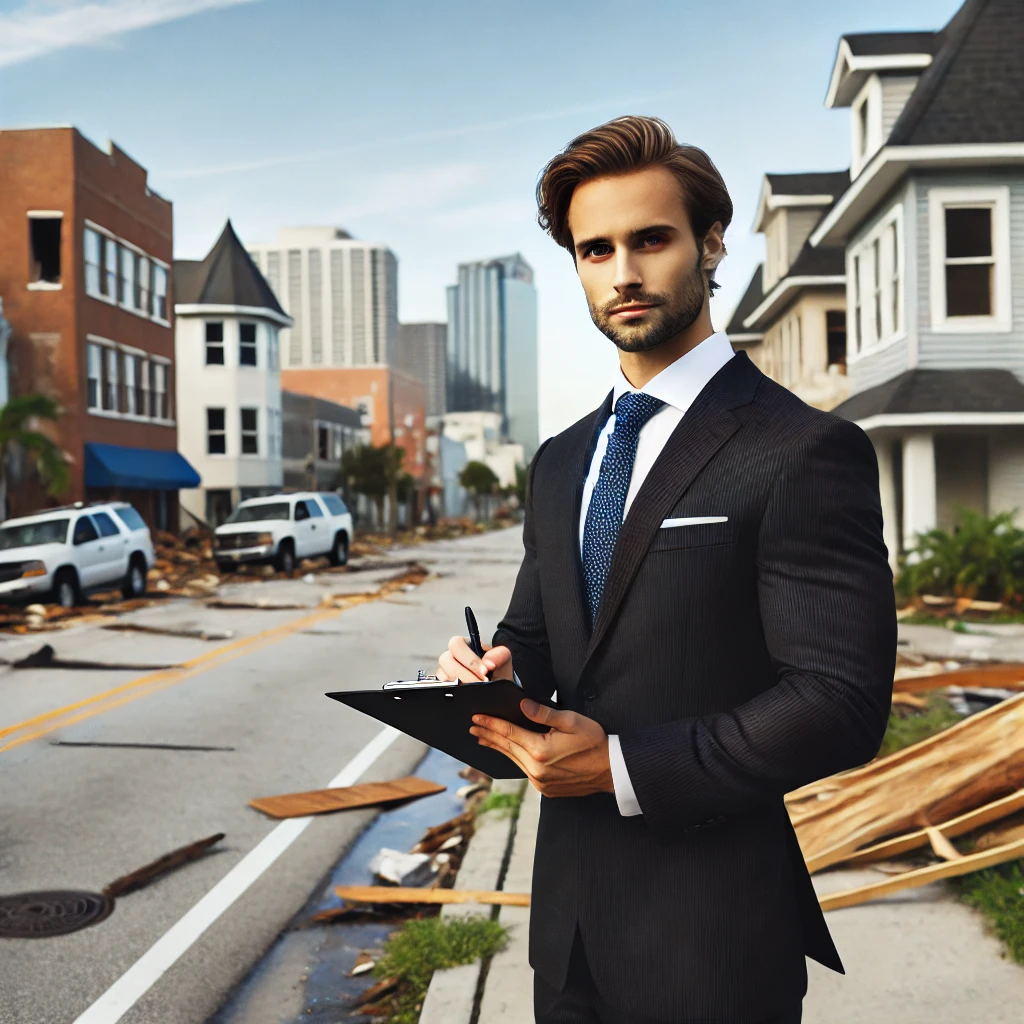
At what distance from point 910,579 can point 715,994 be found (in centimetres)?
1658

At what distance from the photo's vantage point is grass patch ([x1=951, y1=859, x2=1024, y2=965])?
15.8 ft

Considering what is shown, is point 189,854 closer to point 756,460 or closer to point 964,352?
point 756,460

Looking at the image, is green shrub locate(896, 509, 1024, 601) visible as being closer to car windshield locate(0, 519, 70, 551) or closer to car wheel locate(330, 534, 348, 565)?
car windshield locate(0, 519, 70, 551)

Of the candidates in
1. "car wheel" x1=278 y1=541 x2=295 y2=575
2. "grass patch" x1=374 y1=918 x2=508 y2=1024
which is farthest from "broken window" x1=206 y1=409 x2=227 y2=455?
"grass patch" x1=374 y1=918 x2=508 y2=1024

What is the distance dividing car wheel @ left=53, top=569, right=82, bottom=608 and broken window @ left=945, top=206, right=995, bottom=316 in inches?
595

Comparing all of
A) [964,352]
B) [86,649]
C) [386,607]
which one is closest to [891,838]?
[86,649]

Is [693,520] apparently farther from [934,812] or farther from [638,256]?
[934,812]

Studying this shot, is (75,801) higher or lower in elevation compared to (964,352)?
lower

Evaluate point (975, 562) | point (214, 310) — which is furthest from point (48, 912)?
point (214, 310)

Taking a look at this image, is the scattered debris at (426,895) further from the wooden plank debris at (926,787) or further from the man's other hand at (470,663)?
the man's other hand at (470,663)

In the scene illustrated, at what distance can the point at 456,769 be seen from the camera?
949cm

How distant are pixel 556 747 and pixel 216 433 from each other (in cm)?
5035

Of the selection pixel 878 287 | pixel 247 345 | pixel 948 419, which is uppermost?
pixel 247 345

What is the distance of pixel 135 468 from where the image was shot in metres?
37.1
